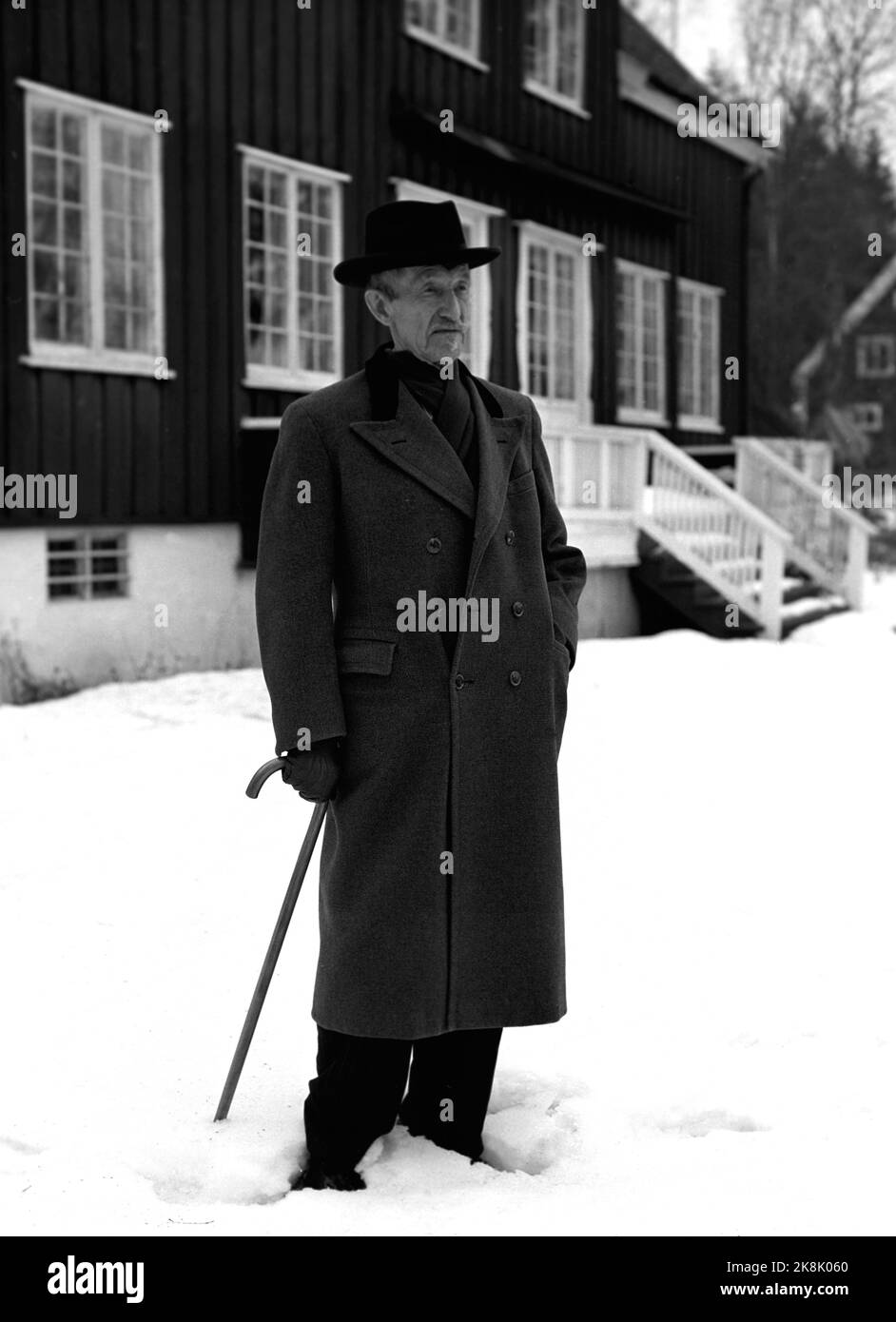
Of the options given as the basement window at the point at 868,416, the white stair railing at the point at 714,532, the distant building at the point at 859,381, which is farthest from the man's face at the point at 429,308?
the basement window at the point at 868,416

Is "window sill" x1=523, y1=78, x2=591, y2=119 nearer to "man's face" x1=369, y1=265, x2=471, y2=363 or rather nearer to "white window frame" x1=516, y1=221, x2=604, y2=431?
"white window frame" x1=516, y1=221, x2=604, y2=431

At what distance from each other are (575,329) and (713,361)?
3.86m

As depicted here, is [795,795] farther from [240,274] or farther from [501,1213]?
[240,274]

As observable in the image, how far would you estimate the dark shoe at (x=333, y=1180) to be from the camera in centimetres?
349

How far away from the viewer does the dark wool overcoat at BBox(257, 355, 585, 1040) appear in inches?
135

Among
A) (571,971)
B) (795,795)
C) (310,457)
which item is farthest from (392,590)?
(795,795)

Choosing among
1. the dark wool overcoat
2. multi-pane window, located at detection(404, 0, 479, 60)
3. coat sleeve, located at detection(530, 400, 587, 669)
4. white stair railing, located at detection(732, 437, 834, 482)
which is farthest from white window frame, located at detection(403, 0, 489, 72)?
the dark wool overcoat

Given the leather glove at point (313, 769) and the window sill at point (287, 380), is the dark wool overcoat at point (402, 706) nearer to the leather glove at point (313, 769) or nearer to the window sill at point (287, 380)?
the leather glove at point (313, 769)

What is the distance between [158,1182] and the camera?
356 cm

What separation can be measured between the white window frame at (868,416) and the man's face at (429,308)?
36961 mm

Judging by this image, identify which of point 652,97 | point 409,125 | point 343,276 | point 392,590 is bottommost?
point 392,590

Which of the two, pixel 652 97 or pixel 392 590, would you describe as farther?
pixel 652 97
